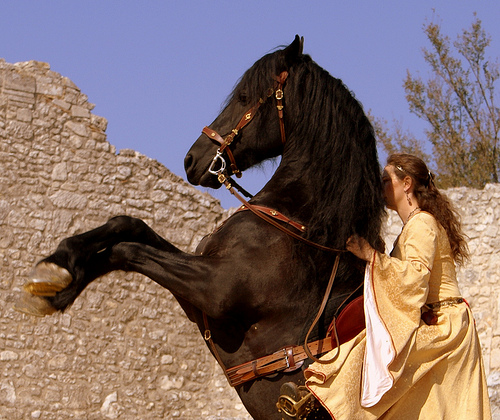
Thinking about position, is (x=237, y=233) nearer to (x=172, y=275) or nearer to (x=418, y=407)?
(x=172, y=275)

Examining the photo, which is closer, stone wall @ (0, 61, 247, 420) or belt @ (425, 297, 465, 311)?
belt @ (425, 297, 465, 311)

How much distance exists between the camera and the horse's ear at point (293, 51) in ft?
11.6

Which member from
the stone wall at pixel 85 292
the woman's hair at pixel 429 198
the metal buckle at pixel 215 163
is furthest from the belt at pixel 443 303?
the stone wall at pixel 85 292

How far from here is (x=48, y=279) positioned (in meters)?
3.06

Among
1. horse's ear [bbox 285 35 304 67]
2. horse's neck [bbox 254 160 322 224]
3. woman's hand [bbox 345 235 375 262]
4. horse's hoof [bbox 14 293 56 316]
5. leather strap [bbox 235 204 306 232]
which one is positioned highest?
horse's ear [bbox 285 35 304 67]

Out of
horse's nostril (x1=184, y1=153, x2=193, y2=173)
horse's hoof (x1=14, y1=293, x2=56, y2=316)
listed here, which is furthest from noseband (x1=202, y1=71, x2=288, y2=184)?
horse's hoof (x1=14, y1=293, x2=56, y2=316)

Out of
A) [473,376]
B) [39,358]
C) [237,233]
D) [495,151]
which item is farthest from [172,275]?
[495,151]

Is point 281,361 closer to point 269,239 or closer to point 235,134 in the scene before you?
point 269,239

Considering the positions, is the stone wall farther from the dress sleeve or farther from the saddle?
the dress sleeve

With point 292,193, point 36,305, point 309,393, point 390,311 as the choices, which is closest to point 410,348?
point 390,311

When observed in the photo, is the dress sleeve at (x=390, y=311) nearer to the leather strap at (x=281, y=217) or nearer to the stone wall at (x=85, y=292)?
the leather strap at (x=281, y=217)

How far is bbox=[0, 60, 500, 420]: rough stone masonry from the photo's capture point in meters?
9.13

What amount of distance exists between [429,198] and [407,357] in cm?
78

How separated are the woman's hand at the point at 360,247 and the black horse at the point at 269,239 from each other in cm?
4
